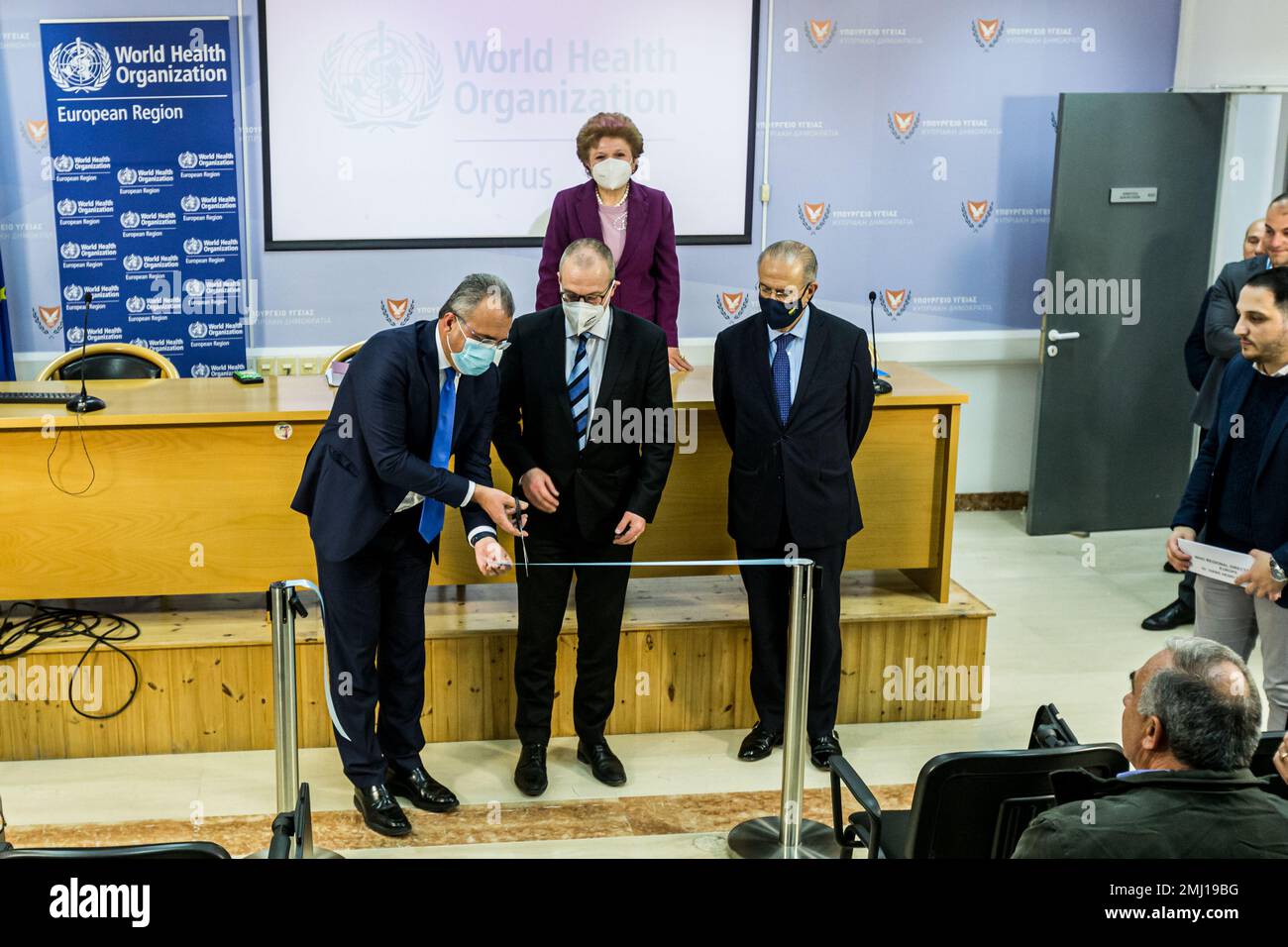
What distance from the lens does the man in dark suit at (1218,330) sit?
5.15 m

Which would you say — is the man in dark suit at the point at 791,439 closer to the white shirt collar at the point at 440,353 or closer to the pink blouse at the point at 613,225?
the white shirt collar at the point at 440,353

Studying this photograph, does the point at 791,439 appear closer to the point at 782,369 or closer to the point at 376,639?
the point at 782,369

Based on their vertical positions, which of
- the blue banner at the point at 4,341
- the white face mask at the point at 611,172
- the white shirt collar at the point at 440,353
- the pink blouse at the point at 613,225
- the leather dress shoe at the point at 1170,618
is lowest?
the leather dress shoe at the point at 1170,618

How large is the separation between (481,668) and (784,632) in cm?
99

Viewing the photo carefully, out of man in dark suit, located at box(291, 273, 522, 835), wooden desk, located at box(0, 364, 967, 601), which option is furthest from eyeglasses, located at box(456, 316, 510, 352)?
wooden desk, located at box(0, 364, 967, 601)

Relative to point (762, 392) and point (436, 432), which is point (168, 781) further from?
point (762, 392)

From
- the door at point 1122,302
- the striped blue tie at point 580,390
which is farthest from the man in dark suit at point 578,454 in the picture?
the door at point 1122,302

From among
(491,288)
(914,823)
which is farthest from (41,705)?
(914,823)

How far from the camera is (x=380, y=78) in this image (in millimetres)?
6344

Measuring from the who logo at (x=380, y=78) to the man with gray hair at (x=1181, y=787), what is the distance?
Answer: 485 centimetres

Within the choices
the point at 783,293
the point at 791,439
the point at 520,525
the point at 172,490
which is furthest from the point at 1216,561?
the point at 172,490

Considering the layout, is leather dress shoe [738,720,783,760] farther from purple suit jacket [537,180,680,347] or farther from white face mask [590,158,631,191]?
white face mask [590,158,631,191]

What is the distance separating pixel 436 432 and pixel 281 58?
3.30 metres

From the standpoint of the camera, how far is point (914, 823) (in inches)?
103
